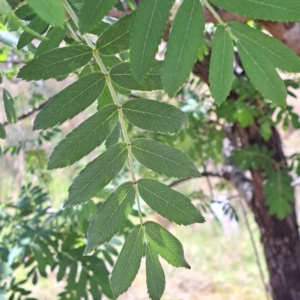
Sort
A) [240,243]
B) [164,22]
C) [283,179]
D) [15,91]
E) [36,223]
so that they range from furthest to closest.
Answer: [240,243], [15,91], [283,179], [36,223], [164,22]

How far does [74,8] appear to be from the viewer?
0.48m

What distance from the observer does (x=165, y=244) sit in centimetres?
47

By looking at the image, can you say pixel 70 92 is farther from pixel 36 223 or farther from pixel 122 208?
pixel 36 223

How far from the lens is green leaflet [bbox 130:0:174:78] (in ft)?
1.20

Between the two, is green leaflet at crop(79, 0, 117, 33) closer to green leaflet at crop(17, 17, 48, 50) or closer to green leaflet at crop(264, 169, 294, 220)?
green leaflet at crop(17, 17, 48, 50)

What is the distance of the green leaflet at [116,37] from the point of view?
0.43 m

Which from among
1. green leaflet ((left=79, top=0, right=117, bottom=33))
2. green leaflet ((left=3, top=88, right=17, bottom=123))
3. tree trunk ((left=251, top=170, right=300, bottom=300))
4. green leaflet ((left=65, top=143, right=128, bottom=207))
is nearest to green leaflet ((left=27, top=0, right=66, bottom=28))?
green leaflet ((left=79, top=0, right=117, bottom=33))

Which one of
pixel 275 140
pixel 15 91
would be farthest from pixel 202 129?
pixel 15 91

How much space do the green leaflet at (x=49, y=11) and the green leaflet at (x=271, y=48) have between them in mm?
173

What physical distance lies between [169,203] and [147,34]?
0.54ft

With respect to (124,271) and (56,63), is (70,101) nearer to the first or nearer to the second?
(56,63)

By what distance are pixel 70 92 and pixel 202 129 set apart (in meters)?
1.07

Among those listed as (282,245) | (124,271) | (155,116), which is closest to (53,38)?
(155,116)

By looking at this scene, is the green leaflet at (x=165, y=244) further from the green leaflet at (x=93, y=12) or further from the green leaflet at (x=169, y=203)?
the green leaflet at (x=93, y=12)
